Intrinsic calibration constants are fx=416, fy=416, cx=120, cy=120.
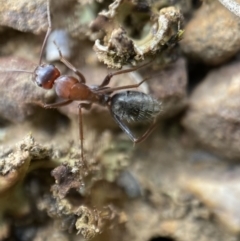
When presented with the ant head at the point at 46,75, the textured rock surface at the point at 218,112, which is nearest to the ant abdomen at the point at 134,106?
the textured rock surface at the point at 218,112

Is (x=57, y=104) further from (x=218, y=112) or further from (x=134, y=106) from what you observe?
(x=218, y=112)

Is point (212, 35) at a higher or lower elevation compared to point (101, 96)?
higher

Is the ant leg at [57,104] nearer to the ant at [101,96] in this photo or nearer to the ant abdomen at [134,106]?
the ant at [101,96]

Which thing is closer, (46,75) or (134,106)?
(46,75)

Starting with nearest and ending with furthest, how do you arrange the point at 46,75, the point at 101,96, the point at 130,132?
the point at 46,75 < the point at 130,132 < the point at 101,96

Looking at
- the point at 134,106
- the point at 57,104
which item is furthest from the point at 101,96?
the point at 57,104

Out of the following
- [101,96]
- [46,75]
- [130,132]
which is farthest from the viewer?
[101,96]
